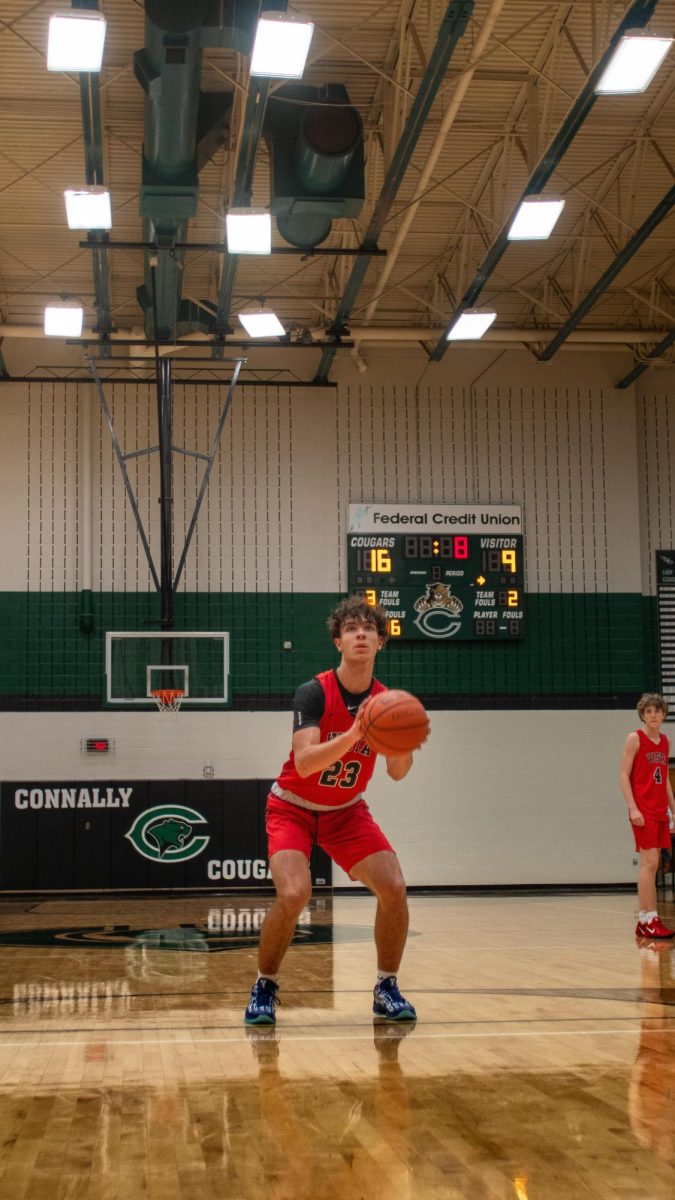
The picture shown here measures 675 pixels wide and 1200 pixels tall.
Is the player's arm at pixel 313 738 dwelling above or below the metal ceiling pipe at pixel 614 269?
below

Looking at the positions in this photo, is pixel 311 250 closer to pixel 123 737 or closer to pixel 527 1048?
pixel 123 737

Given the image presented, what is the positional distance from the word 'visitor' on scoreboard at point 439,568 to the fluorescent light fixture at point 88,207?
6.40m

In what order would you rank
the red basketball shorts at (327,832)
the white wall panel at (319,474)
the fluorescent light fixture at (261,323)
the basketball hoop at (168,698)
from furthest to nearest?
the white wall panel at (319,474) → the basketball hoop at (168,698) → the fluorescent light fixture at (261,323) → the red basketball shorts at (327,832)

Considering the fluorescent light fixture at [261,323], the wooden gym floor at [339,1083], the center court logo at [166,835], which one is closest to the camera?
the wooden gym floor at [339,1083]

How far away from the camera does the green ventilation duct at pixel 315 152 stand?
1159cm

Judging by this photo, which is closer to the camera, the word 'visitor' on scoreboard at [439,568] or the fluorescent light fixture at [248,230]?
the fluorescent light fixture at [248,230]

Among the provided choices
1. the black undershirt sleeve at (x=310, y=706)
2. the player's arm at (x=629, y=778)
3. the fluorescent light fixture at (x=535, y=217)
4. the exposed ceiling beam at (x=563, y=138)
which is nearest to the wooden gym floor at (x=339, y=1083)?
the black undershirt sleeve at (x=310, y=706)

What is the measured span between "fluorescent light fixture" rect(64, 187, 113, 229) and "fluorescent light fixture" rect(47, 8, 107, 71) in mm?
2119

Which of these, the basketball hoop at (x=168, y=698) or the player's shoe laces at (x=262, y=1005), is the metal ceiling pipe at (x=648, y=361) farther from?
the player's shoe laces at (x=262, y=1005)

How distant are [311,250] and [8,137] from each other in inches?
136

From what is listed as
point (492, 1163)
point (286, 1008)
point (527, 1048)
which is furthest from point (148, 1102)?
point (286, 1008)

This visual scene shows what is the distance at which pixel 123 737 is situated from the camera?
1678cm

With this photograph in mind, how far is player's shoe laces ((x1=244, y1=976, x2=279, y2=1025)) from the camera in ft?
16.3

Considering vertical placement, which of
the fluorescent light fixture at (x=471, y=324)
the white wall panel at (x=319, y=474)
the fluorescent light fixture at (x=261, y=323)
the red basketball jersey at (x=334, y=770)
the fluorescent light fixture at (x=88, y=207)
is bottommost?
the red basketball jersey at (x=334, y=770)
